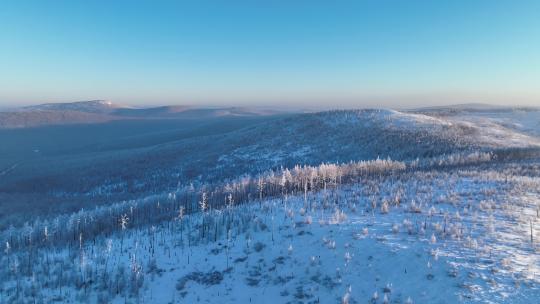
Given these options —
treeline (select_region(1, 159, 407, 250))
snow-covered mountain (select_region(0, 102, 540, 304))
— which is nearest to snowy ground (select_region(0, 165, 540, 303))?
snow-covered mountain (select_region(0, 102, 540, 304))

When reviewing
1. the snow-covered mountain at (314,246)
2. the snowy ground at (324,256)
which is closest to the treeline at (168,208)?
the snow-covered mountain at (314,246)

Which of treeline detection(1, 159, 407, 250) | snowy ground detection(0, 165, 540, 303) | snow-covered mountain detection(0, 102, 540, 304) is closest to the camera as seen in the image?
snowy ground detection(0, 165, 540, 303)

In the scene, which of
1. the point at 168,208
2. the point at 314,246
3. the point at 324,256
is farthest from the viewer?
the point at 168,208

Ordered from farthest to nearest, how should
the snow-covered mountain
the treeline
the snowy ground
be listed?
the treeline < the snow-covered mountain < the snowy ground

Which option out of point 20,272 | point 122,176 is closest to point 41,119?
point 122,176

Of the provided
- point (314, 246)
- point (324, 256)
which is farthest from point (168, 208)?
point (324, 256)

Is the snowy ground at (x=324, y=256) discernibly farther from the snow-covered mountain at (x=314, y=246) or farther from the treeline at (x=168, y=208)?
the treeline at (x=168, y=208)

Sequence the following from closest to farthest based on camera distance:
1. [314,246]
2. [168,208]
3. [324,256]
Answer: [324,256] < [314,246] < [168,208]

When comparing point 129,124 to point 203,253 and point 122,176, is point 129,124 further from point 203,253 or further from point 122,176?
point 203,253

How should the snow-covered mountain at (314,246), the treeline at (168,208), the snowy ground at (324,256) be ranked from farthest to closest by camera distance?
the treeline at (168,208), the snow-covered mountain at (314,246), the snowy ground at (324,256)

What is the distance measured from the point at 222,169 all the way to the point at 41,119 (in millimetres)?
178643

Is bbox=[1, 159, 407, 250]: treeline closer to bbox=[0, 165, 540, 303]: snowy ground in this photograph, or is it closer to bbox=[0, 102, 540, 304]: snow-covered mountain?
bbox=[0, 102, 540, 304]: snow-covered mountain

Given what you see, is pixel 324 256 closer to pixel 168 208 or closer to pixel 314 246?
pixel 314 246

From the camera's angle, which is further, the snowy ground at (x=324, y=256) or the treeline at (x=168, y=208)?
the treeline at (x=168, y=208)
